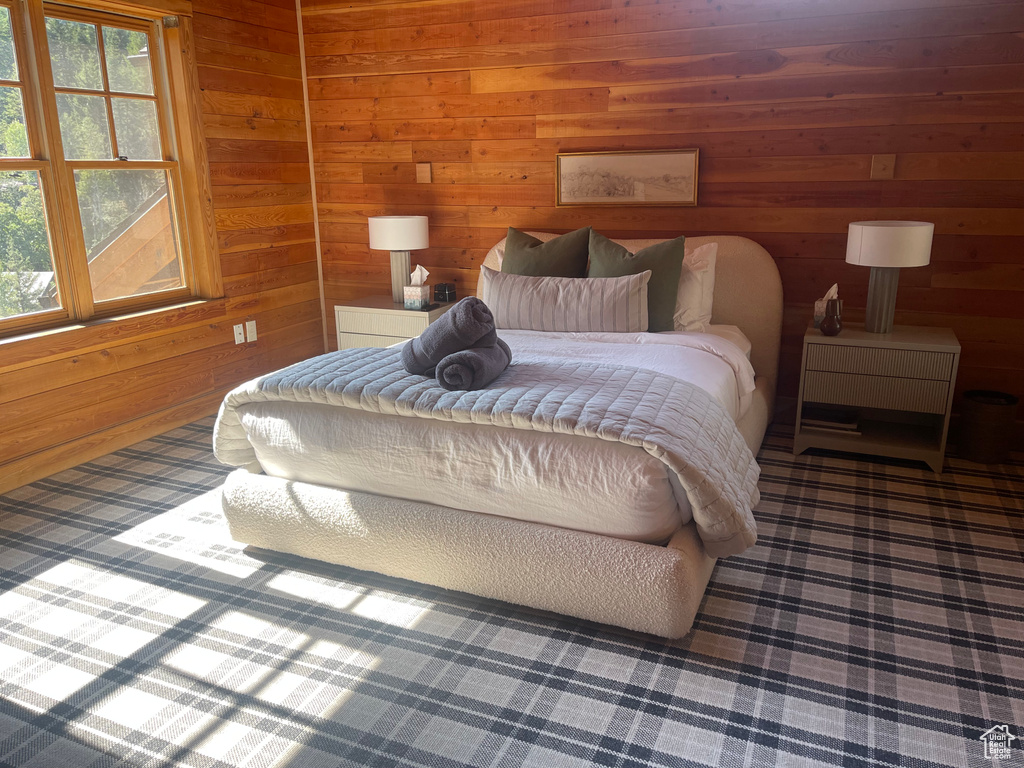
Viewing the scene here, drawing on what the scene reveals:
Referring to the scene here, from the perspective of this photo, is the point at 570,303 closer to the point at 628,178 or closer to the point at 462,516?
the point at 628,178

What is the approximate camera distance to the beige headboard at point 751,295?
12.1ft

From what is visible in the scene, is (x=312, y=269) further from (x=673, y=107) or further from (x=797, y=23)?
(x=797, y=23)

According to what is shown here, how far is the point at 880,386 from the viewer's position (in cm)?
327

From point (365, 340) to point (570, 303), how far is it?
1550mm

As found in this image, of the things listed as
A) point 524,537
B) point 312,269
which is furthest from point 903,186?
point 312,269

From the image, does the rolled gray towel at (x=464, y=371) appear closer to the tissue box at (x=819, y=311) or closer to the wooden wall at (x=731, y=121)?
the tissue box at (x=819, y=311)

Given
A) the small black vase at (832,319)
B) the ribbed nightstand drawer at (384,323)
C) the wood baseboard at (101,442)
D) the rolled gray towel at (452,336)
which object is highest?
the rolled gray towel at (452,336)

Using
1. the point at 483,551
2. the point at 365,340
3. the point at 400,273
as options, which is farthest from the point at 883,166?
the point at 365,340

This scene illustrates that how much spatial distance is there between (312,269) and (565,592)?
3.42 m

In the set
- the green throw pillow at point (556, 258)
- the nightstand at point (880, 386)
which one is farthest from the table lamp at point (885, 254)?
the green throw pillow at point (556, 258)

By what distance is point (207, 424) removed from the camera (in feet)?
13.3

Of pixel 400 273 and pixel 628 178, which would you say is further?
pixel 400 273

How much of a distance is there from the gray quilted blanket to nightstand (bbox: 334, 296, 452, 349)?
143cm

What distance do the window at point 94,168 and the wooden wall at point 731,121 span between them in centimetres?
108
